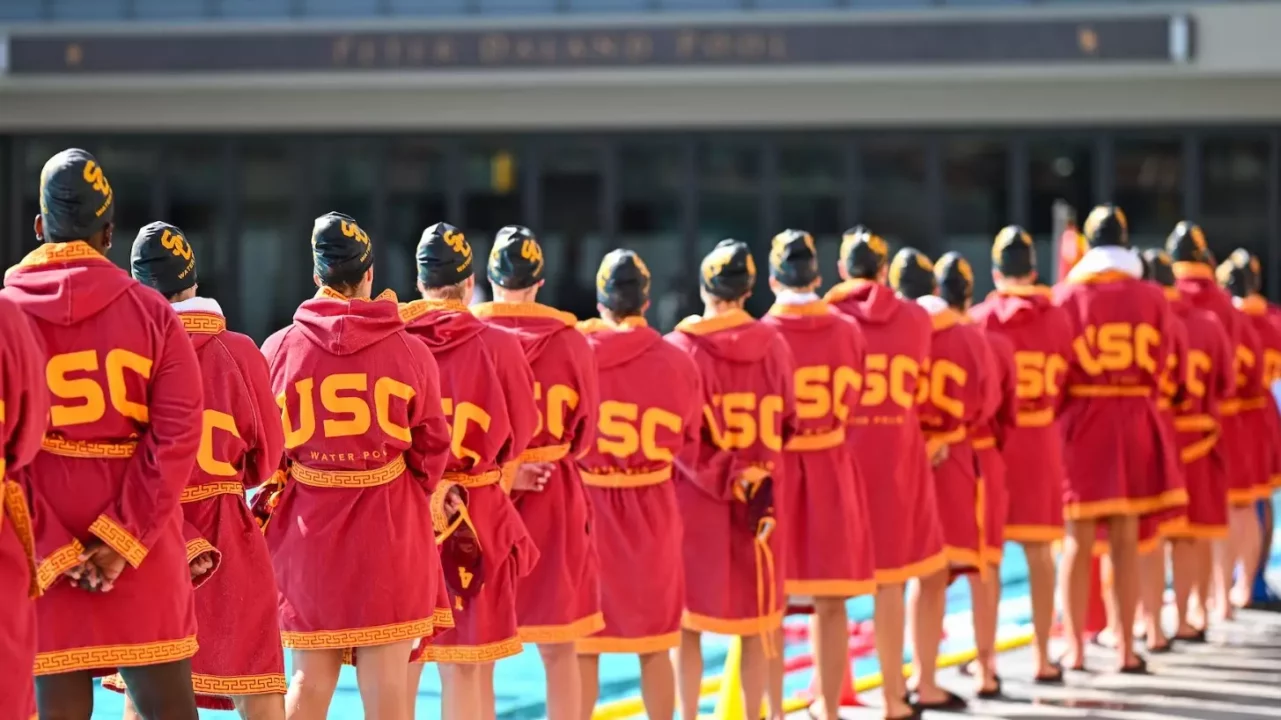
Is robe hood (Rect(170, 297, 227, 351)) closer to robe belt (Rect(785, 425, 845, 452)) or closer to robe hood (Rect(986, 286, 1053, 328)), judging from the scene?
robe belt (Rect(785, 425, 845, 452))

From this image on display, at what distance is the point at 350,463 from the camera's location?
5.75 meters

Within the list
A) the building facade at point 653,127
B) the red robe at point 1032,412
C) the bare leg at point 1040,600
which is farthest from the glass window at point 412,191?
the bare leg at point 1040,600

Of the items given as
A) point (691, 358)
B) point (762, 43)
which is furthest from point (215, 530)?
point (762, 43)

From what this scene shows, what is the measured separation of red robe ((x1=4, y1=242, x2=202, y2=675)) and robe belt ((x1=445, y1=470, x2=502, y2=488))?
1.63 m

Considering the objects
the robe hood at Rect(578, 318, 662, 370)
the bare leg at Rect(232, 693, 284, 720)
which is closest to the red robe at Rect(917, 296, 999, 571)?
the robe hood at Rect(578, 318, 662, 370)

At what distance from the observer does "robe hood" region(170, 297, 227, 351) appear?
5.39 m

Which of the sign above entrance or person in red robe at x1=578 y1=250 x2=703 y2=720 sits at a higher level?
the sign above entrance

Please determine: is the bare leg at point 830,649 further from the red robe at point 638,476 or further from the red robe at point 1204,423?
the red robe at point 1204,423

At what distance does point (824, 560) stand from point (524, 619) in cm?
168

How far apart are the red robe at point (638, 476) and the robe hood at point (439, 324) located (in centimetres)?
79

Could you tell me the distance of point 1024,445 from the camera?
9.35 metres

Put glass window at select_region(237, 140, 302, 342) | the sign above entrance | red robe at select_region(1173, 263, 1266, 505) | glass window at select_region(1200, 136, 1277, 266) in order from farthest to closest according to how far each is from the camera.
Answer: glass window at select_region(237, 140, 302, 342)
glass window at select_region(1200, 136, 1277, 266)
the sign above entrance
red robe at select_region(1173, 263, 1266, 505)

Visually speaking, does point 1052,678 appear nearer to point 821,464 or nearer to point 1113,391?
point 1113,391

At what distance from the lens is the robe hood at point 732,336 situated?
7.36m
